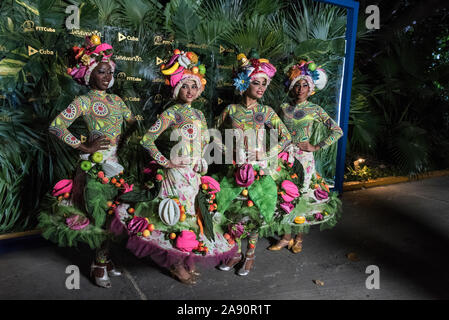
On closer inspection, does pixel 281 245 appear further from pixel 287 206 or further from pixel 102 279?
pixel 102 279

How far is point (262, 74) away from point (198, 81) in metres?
0.57

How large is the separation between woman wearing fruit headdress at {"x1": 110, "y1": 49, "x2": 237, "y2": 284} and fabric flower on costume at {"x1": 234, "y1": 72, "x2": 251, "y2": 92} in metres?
0.36

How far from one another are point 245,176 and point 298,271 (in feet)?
3.52

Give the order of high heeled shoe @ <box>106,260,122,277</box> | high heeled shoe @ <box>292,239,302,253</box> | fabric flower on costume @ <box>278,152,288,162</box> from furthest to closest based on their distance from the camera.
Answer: high heeled shoe @ <box>292,239,302,253</box>
fabric flower on costume @ <box>278,152,288,162</box>
high heeled shoe @ <box>106,260,122,277</box>

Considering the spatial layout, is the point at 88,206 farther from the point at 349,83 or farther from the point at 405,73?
the point at 405,73

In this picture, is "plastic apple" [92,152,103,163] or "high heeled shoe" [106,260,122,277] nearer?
"plastic apple" [92,152,103,163]

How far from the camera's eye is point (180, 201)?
2.61m

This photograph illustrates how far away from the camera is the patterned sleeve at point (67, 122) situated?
98.5 inches

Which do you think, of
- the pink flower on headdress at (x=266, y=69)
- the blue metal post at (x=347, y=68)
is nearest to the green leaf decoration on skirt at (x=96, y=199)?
the pink flower on headdress at (x=266, y=69)

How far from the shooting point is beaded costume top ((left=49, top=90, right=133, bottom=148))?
8.27ft

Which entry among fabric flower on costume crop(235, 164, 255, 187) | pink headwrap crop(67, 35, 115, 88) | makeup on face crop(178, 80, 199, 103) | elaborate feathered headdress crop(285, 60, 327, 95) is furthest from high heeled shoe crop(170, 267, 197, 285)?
elaborate feathered headdress crop(285, 60, 327, 95)

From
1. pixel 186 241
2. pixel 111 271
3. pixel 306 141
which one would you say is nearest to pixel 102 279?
pixel 111 271

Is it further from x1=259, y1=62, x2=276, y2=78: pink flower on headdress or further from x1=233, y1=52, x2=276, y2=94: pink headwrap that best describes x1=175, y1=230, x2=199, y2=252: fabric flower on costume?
x1=259, y1=62, x2=276, y2=78: pink flower on headdress

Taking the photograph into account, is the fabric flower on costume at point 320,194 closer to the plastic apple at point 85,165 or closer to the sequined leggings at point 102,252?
the sequined leggings at point 102,252
